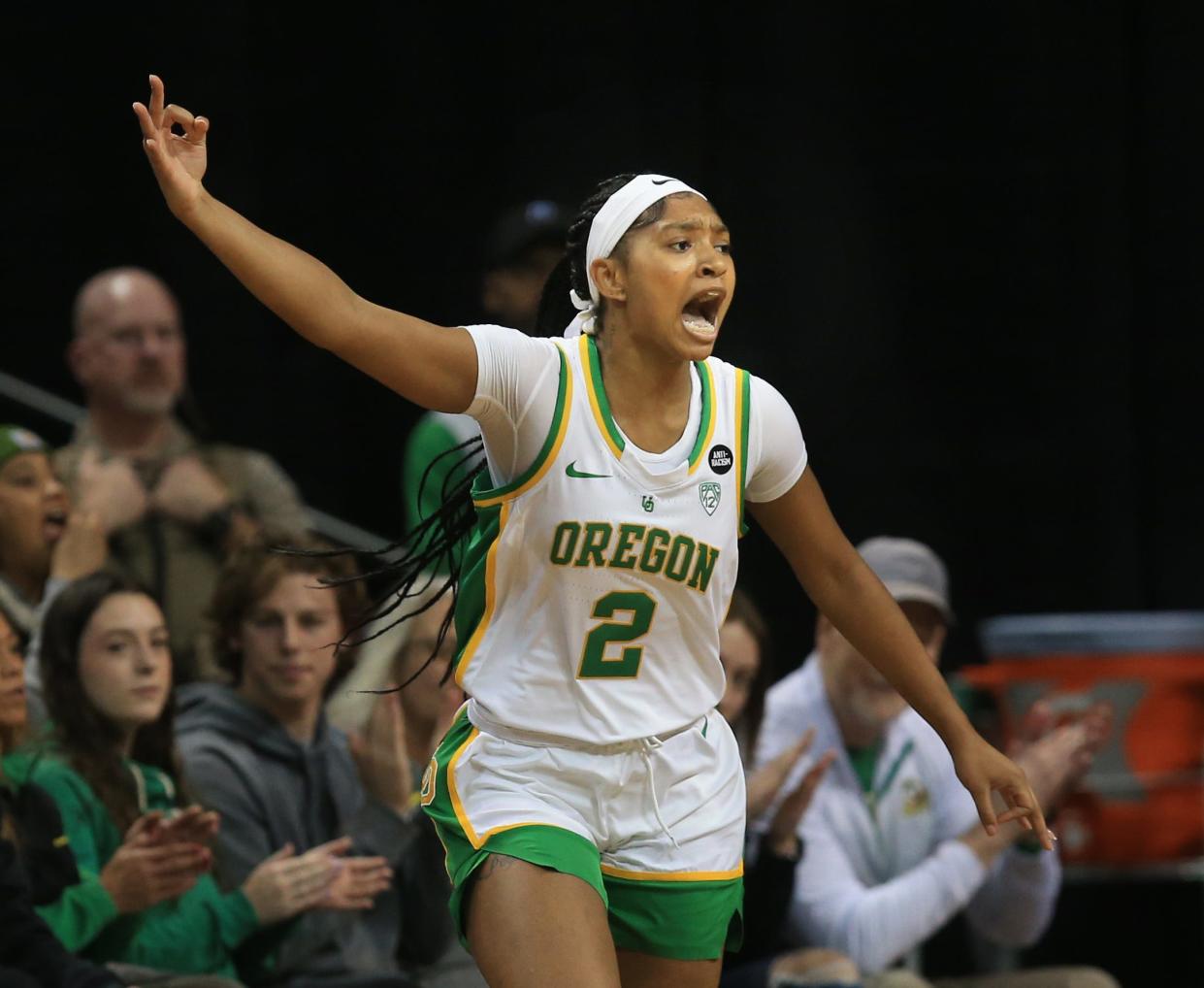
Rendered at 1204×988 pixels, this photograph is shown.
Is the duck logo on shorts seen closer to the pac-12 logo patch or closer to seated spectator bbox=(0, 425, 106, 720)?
seated spectator bbox=(0, 425, 106, 720)

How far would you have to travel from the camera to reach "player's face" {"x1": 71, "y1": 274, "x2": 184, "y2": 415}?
505cm

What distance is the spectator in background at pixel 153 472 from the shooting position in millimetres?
4965

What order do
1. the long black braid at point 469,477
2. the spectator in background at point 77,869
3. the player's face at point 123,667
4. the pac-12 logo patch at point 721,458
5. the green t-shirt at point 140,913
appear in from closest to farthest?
1. the pac-12 logo patch at point 721,458
2. the long black braid at point 469,477
3. the spectator in background at point 77,869
4. the green t-shirt at point 140,913
5. the player's face at point 123,667

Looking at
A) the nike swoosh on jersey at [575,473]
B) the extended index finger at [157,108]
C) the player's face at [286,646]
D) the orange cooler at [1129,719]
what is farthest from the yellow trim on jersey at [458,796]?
the orange cooler at [1129,719]

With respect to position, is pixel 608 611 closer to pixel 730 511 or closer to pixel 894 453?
pixel 730 511

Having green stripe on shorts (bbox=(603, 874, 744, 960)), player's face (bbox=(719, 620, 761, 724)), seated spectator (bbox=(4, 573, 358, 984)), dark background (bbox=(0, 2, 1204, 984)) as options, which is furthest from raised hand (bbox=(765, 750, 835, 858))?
dark background (bbox=(0, 2, 1204, 984))

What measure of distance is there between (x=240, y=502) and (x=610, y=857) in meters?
2.27

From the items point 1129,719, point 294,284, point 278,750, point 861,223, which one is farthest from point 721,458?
point 861,223

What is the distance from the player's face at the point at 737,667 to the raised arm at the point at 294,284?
6.54ft

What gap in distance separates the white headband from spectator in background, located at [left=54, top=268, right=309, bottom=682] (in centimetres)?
193

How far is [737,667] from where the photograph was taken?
480 centimetres

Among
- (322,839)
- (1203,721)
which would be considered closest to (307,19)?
(322,839)

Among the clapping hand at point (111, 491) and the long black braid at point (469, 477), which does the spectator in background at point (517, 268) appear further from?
the long black braid at point (469, 477)

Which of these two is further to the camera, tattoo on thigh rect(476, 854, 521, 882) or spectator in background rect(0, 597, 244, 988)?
spectator in background rect(0, 597, 244, 988)
